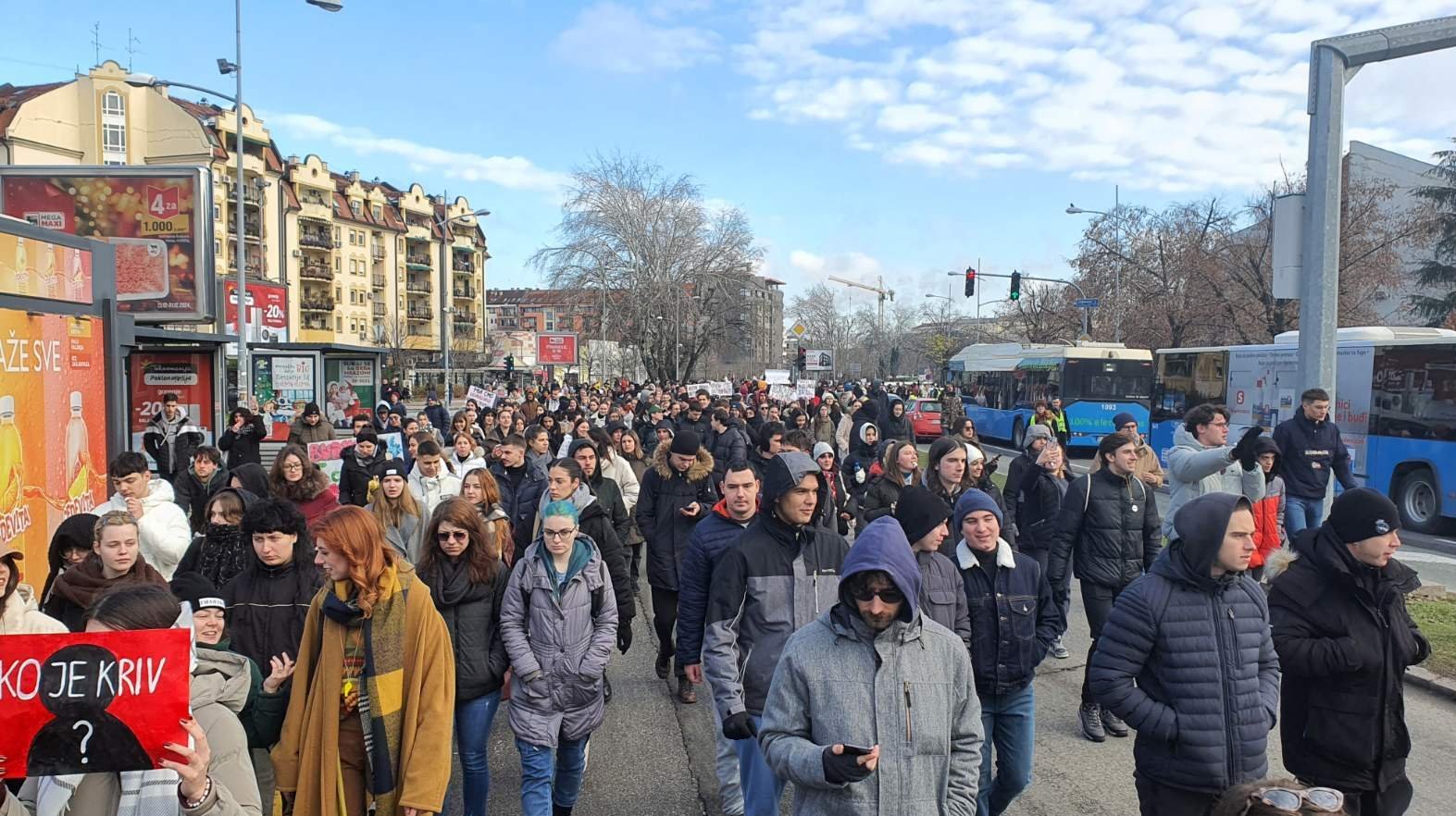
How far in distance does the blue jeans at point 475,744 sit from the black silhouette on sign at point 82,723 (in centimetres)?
207

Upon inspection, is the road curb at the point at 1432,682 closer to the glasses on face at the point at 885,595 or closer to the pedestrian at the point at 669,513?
the pedestrian at the point at 669,513

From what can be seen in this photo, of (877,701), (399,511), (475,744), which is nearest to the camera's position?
(877,701)

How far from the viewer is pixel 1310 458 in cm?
935

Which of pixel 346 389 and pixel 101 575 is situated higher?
pixel 346 389

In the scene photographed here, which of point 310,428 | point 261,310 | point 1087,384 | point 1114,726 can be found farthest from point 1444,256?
point 310,428

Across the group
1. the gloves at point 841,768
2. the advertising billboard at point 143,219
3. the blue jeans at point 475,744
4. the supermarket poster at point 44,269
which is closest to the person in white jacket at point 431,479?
the supermarket poster at point 44,269

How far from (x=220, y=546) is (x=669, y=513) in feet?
10.7

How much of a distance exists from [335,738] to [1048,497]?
17.5 ft

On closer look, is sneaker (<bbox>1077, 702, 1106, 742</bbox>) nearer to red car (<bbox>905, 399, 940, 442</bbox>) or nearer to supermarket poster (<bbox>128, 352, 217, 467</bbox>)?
supermarket poster (<bbox>128, 352, 217, 467</bbox>)

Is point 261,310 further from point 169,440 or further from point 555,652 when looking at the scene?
point 555,652

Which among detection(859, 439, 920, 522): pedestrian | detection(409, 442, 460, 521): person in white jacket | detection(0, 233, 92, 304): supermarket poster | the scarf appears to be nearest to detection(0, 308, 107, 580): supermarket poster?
detection(0, 233, 92, 304): supermarket poster

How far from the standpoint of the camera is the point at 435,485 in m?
8.12

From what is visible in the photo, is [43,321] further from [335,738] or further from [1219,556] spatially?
[1219,556]

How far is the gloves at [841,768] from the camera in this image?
8.77 ft
